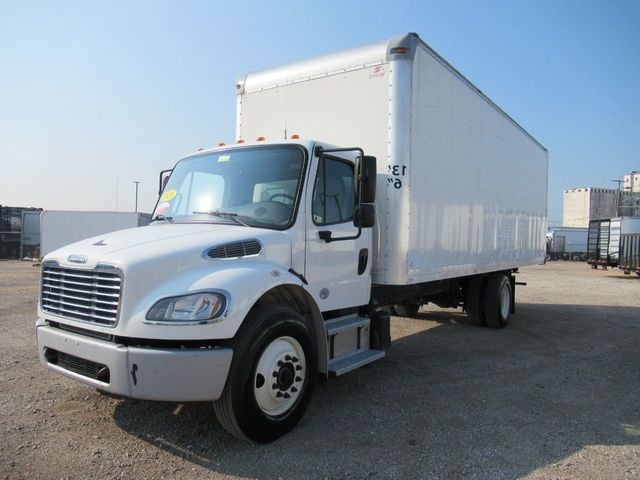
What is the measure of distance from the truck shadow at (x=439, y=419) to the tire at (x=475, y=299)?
5.86ft

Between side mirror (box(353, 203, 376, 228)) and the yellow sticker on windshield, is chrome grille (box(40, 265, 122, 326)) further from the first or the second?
side mirror (box(353, 203, 376, 228))

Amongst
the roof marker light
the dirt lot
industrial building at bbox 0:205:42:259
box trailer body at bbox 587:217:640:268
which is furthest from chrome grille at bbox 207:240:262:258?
industrial building at bbox 0:205:42:259

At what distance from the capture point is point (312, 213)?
4.56 metres

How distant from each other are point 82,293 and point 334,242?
7.53 feet

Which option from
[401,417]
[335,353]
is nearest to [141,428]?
[335,353]

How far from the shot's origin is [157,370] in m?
3.28

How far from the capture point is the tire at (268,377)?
3.58 metres

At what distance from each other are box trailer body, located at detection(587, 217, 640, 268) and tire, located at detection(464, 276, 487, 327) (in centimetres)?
2180

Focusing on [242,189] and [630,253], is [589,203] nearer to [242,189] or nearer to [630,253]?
[630,253]

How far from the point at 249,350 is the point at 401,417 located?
1.86m

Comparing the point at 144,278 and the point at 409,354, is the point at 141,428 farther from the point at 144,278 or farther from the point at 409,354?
the point at 409,354

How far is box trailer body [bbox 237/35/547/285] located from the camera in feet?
17.7

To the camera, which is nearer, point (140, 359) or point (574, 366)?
point (140, 359)

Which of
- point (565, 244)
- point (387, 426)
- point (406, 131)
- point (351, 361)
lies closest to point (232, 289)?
point (351, 361)
